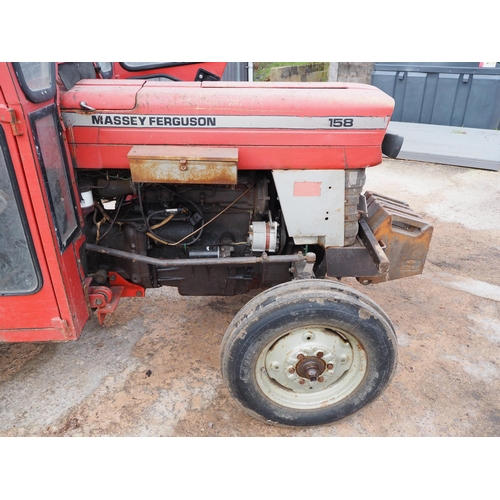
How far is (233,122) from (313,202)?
1.95 feet

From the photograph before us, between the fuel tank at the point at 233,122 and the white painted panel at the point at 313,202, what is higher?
the fuel tank at the point at 233,122

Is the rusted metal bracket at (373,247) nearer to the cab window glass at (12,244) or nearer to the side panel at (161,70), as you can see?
the cab window glass at (12,244)

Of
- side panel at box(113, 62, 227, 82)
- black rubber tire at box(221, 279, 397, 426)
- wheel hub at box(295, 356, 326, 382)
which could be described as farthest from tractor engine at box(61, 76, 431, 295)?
side panel at box(113, 62, 227, 82)

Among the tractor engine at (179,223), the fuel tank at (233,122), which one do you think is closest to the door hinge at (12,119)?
the fuel tank at (233,122)

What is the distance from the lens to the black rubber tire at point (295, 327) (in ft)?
6.72

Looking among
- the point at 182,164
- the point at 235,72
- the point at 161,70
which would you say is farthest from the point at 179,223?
the point at 235,72

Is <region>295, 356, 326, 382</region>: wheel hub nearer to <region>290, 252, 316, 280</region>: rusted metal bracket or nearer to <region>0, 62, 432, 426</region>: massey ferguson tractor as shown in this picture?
<region>0, 62, 432, 426</region>: massey ferguson tractor

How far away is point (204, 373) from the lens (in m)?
2.68

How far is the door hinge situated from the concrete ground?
1.54 metres

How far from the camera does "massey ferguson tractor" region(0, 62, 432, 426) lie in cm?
201

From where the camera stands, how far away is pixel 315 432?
7.61ft

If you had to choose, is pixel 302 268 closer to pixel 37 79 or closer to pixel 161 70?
pixel 37 79

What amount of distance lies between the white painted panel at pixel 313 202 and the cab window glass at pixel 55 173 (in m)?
1.05
